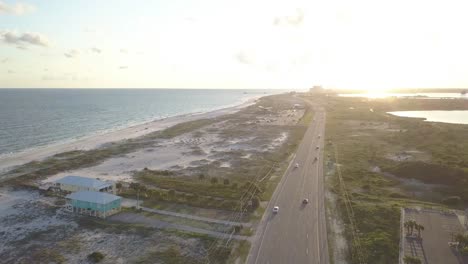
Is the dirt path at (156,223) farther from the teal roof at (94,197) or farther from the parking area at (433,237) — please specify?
the parking area at (433,237)

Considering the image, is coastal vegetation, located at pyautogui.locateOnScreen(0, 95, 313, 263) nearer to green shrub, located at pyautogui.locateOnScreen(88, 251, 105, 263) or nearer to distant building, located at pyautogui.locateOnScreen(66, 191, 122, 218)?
green shrub, located at pyautogui.locateOnScreen(88, 251, 105, 263)

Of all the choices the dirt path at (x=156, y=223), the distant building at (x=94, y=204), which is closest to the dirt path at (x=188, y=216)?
the dirt path at (x=156, y=223)

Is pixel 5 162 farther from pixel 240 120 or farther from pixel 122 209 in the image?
pixel 240 120

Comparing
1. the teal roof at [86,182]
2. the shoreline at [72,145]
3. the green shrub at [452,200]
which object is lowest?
the shoreline at [72,145]

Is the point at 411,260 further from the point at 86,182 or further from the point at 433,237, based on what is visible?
the point at 86,182

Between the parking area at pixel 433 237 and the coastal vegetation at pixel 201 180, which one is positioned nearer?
the parking area at pixel 433 237

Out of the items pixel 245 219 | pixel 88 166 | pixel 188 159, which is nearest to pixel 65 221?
pixel 245 219

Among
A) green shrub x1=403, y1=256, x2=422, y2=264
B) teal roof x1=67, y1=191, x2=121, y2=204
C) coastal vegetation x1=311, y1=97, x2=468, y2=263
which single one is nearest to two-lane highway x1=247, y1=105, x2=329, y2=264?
coastal vegetation x1=311, y1=97, x2=468, y2=263

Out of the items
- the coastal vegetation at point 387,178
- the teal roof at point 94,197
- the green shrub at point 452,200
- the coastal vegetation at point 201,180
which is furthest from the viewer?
the green shrub at point 452,200
